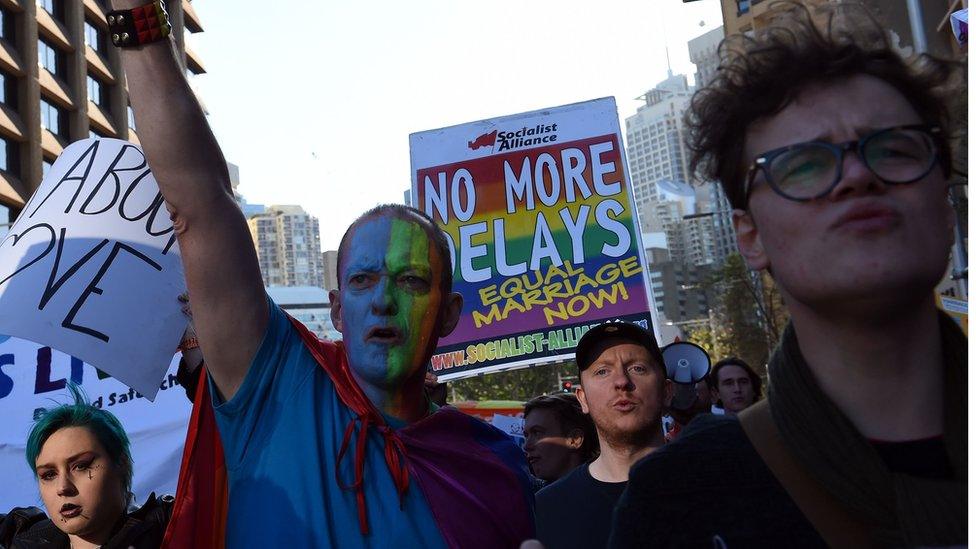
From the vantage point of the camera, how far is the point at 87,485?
322cm

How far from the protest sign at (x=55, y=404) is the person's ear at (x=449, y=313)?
309 cm

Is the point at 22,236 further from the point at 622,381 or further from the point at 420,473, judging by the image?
the point at 622,381

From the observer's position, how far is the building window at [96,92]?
37906mm

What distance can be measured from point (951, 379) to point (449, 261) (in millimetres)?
1683

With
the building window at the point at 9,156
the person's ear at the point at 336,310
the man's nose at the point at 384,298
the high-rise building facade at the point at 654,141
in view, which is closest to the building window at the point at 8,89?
the building window at the point at 9,156

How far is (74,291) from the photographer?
321 cm

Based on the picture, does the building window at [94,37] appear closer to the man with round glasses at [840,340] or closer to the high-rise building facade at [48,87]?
the high-rise building facade at [48,87]

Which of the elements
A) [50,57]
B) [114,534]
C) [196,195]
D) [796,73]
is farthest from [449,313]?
[50,57]

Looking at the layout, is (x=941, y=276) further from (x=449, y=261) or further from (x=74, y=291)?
(x=74, y=291)

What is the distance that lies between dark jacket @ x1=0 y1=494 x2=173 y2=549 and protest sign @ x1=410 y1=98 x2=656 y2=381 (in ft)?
11.9

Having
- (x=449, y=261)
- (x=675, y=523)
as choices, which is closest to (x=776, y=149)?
(x=675, y=523)

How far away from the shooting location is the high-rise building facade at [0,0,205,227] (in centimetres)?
3171

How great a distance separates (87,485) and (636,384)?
187 cm

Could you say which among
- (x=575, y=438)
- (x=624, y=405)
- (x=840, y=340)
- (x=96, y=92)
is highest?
(x=96, y=92)
